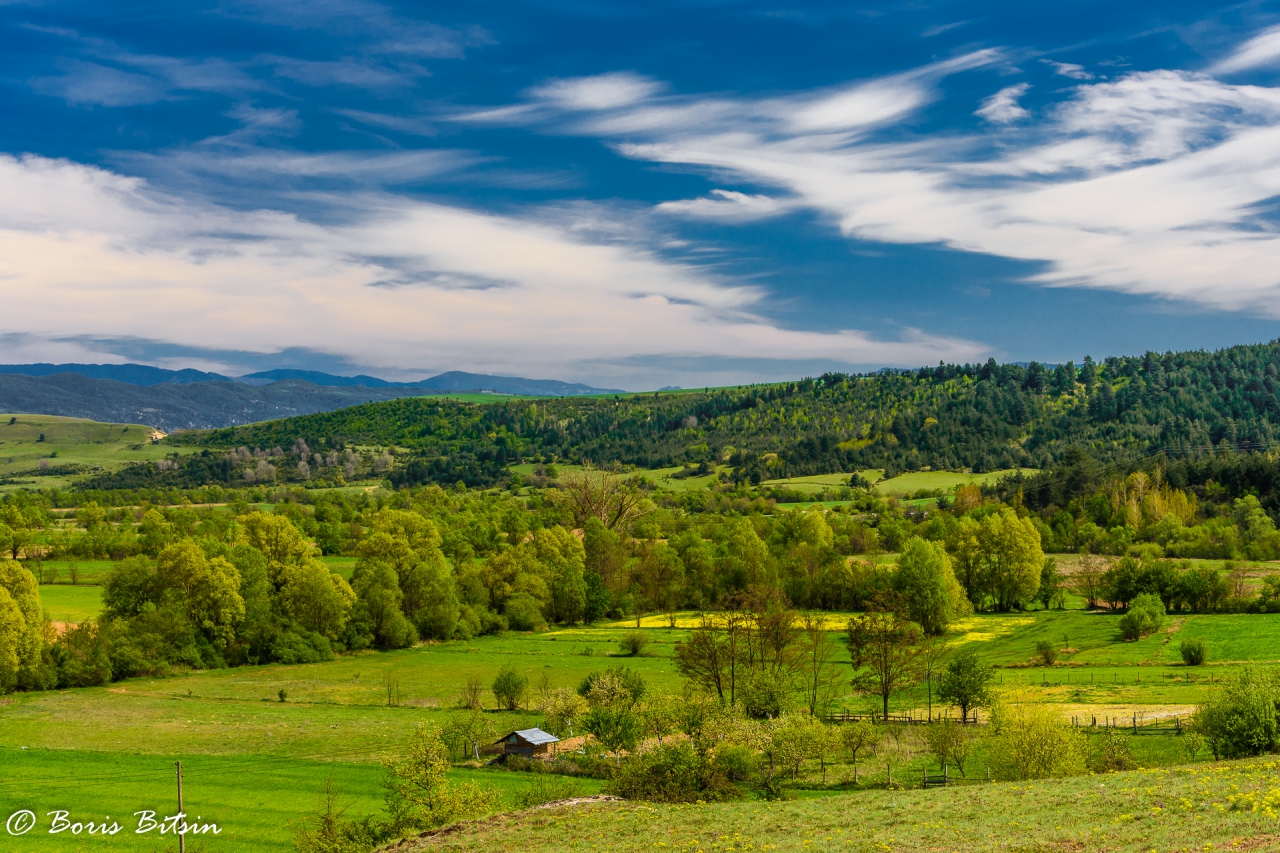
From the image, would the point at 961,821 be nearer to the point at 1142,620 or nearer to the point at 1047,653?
the point at 1047,653

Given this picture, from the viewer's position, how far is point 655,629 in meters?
102

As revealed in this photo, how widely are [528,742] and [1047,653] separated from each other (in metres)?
48.3

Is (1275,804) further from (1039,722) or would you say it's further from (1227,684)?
(1227,684)

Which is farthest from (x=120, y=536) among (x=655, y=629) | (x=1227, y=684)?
(x=1227, y=684)

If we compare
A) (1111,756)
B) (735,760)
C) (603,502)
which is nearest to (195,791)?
(735,760)

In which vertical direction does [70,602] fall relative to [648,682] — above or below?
below

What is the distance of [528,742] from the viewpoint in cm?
5106

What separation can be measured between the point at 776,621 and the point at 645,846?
132 feet

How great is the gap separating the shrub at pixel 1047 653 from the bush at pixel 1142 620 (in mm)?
10539

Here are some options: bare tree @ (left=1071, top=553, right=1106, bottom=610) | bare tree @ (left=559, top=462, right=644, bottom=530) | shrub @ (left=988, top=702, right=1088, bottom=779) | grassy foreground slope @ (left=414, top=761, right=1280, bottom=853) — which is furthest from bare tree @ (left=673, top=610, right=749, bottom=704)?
bare tree @ (left=559, top=462, right=644, bottom=530)

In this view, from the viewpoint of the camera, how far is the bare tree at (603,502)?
14338 centimetres

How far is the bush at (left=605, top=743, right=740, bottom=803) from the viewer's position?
4194cm
